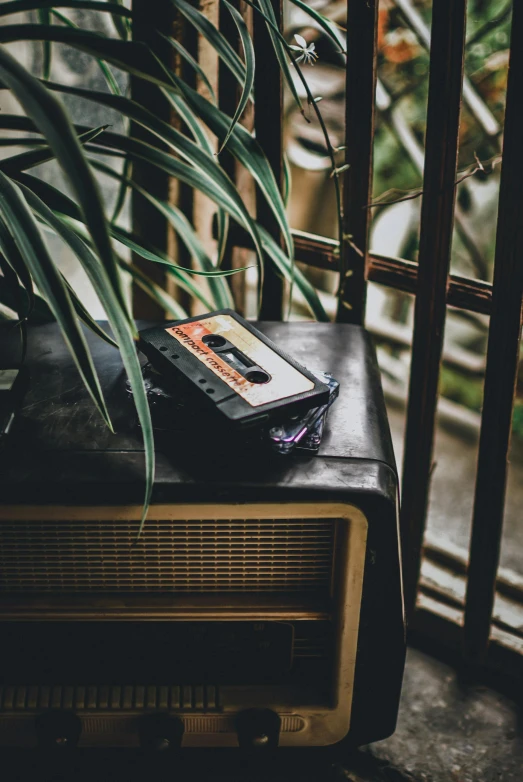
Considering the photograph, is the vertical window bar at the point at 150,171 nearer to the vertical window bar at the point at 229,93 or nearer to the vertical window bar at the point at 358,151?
the vertical window bar at the point at 229,93

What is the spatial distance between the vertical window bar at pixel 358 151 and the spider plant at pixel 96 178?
0.08 meters

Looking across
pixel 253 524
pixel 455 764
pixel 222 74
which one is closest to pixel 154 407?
pixel 253 524

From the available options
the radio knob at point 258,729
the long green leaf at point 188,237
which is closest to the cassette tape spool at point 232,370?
the long green leaf at point 188,237

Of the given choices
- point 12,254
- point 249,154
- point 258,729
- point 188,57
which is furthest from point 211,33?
point 258,729

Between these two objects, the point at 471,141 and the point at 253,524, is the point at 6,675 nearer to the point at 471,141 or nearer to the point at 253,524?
the point at 253,524

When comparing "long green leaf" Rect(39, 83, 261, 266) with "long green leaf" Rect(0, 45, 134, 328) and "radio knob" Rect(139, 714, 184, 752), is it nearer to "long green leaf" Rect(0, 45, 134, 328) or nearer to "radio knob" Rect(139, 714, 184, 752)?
"long green leaf" Rect(0, 45, 134, 328)

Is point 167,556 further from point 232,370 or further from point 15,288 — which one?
point 15,288

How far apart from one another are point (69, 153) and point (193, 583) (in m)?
0.61

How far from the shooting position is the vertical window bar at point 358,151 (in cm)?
121

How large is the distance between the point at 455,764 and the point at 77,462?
0.93m

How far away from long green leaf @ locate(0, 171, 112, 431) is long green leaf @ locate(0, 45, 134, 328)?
0.09m

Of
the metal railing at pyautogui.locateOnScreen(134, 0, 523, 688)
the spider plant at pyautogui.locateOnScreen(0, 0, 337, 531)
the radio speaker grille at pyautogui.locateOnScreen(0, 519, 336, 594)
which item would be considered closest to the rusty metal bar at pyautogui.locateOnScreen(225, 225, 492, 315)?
the metal railing at pyautogui.locateOnScreen(134, 0, 523, 688)

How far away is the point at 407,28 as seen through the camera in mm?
2672

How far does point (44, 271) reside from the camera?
2.64ft
